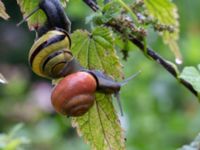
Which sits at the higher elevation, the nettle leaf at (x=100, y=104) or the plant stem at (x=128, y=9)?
the plant stem at (x=128, y=9)

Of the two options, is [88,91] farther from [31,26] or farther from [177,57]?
[177,57]

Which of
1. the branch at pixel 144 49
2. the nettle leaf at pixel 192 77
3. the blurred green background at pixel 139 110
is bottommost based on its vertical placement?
the blurred green background at pixel 139 110

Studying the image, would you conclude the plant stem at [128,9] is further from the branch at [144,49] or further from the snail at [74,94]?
the snail at [74,94]

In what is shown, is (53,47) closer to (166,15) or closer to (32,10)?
(32,10)

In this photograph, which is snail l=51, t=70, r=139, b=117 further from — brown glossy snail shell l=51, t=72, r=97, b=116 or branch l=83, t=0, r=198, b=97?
branch l=83, t=0, r=198, b=97

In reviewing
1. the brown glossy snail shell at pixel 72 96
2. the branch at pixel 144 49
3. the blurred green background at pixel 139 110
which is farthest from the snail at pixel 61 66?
the blurred green background at pixel 139 110

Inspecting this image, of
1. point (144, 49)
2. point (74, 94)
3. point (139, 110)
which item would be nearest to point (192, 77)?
point (144, 49)
